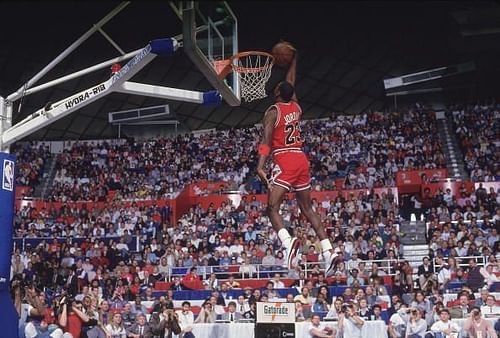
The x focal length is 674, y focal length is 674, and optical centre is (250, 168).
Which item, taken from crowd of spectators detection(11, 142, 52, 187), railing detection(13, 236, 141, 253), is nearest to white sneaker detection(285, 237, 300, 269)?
railing detection(13, 236, 141, 253)

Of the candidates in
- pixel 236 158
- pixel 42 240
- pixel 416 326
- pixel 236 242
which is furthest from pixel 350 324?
pixel 236 158

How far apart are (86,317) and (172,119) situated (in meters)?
24.4

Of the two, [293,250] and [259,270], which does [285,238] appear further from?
[259,270]

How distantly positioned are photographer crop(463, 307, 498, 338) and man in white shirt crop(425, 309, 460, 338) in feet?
0.92

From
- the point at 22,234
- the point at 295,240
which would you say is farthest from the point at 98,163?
the point at 295,240

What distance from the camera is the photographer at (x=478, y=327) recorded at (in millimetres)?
13273

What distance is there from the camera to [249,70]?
31.7ft

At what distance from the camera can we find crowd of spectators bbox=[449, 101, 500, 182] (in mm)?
24977

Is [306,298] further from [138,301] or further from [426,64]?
[426,64]

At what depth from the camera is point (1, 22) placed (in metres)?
30.4

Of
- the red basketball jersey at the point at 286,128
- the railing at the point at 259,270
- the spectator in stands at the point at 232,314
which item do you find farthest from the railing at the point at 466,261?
the red basketball jersey at the point at 286,128

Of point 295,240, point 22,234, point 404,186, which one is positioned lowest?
point 295,240

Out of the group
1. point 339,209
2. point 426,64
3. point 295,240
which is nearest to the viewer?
point 295,240

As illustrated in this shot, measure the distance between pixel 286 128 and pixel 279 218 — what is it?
0.94 metres
